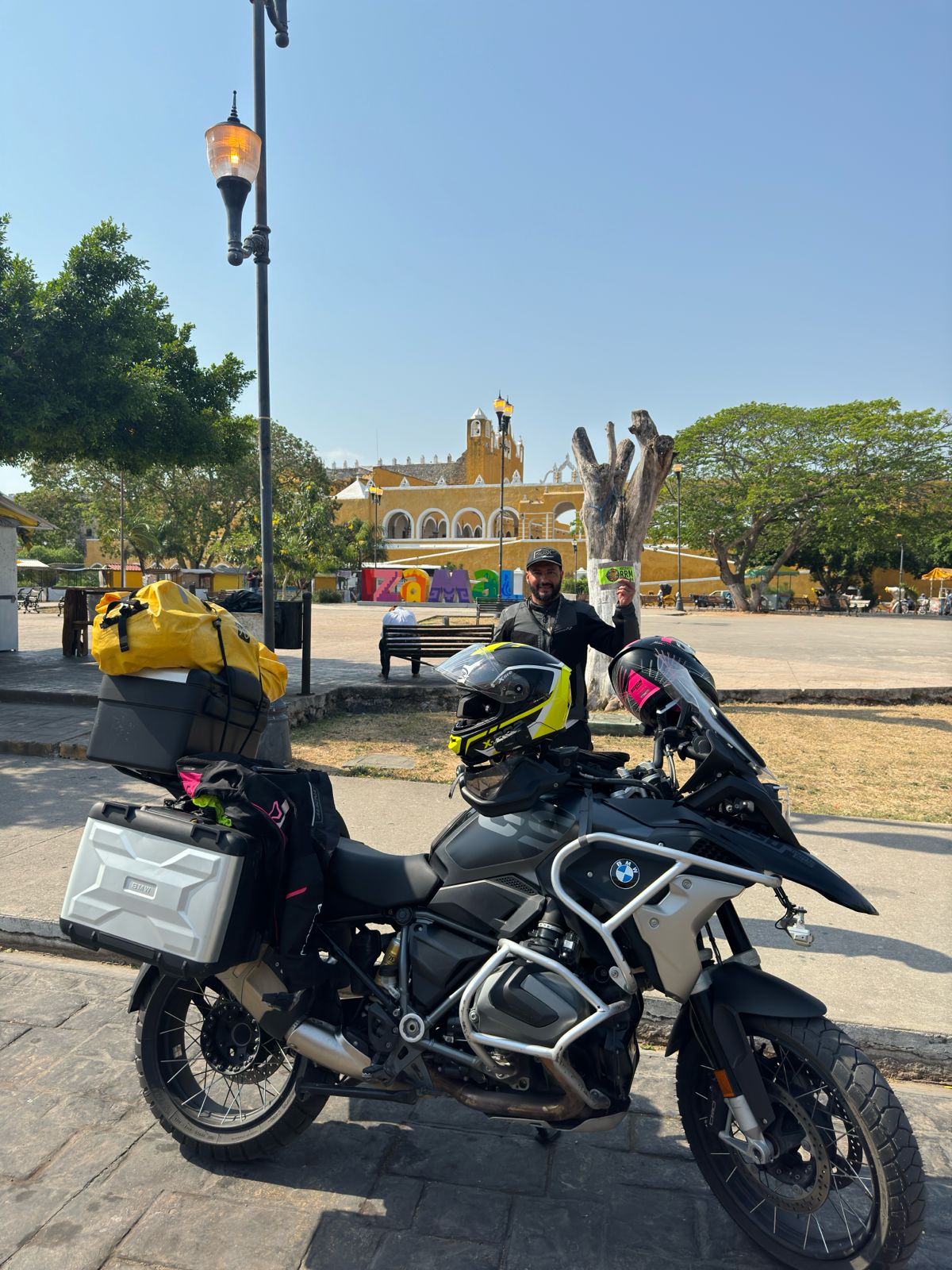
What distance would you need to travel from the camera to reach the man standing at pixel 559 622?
428cm

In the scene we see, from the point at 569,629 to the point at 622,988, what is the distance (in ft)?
8.03

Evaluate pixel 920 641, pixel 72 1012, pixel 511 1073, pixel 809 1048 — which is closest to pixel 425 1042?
pixel 511 1073

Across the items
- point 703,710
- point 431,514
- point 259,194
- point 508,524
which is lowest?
point 703,710

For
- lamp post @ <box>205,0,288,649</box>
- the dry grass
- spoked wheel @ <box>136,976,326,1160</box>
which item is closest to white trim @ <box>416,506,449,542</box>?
the dry grass

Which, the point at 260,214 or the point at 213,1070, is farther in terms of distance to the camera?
the point at 260,214

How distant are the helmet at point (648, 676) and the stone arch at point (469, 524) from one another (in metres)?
80.5

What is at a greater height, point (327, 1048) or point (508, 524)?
point (508, 524)

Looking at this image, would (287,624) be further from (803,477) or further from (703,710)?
(803,477)

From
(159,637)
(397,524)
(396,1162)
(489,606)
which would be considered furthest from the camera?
(397,524)

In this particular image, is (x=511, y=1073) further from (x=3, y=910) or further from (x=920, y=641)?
(x=920, y=641)

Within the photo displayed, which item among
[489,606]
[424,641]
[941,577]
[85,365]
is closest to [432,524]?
[941,577]

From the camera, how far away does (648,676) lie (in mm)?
2186

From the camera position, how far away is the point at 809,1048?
1954 mm

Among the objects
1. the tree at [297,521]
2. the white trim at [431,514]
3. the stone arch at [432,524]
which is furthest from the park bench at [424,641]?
the white trim at [431,514]
